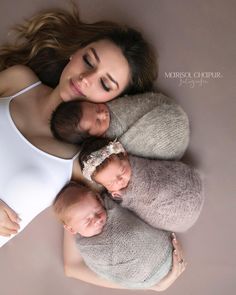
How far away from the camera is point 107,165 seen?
1.39 meters

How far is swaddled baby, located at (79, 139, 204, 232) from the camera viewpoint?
1.41 m

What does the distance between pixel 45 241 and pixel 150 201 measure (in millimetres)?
494

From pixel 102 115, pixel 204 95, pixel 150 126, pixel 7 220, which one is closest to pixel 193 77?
pixel 204 95

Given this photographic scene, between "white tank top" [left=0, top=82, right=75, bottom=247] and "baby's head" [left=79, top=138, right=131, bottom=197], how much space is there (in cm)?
9

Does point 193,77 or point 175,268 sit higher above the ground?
point 193,77

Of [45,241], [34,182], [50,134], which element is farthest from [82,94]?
[45,241]

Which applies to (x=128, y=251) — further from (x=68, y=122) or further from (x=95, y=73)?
(x=95, y=73)

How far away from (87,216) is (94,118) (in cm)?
32

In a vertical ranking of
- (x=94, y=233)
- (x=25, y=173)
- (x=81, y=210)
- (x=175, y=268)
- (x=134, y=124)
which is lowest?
(x=175, y=268)

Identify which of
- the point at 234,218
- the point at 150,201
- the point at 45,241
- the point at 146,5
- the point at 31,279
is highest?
the point at 146,5

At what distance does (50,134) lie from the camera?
60.6 inches

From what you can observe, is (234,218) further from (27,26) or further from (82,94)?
(27,26)

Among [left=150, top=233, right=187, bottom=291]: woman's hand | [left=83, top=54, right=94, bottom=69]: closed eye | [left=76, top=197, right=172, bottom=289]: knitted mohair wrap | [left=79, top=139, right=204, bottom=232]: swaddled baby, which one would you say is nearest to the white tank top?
[left=79, top=139, right=204, bottom=232]: swaddled baby

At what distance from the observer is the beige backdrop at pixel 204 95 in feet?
5.07
